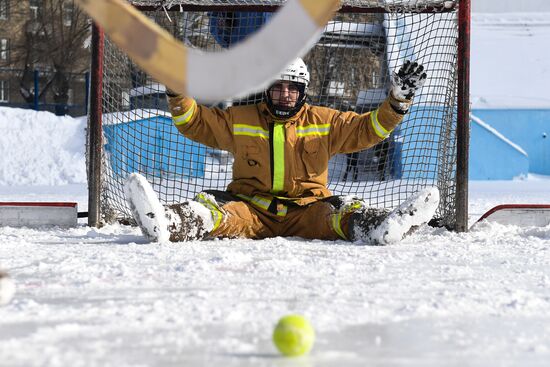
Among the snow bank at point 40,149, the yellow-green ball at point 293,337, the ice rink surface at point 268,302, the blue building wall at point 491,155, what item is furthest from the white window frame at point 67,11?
the yellow-green ball at point 293,337


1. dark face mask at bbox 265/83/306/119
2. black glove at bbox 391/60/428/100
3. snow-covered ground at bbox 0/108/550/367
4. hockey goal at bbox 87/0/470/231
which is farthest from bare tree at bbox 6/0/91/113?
snow-covered ground at bbox 0/108/550/367

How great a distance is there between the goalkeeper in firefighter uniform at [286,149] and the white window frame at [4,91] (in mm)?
20680

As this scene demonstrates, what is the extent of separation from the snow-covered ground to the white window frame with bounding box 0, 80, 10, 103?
67.9ft

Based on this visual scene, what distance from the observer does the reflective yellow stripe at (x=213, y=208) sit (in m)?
3.81

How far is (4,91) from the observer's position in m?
24.1

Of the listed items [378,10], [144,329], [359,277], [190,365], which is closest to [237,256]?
[359,277]

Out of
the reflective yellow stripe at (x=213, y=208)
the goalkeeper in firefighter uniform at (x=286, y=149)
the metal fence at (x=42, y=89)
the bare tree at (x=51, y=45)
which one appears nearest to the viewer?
the reflective yellow stripe at (x=213, y=208)

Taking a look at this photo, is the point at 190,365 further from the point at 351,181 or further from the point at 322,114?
the point at 351,181

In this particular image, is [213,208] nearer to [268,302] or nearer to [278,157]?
[278,157]

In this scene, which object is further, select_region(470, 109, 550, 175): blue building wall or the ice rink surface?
select_region(470, 109, 550, 175): blue building wall

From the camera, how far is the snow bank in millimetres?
11109

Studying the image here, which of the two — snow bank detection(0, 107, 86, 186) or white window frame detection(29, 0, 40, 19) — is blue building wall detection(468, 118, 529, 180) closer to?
snow bank detection(0, 107, 86, 186)

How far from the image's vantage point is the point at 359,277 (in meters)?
2.71

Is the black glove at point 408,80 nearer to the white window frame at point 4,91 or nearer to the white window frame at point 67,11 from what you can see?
the white window frame at point 67,11
